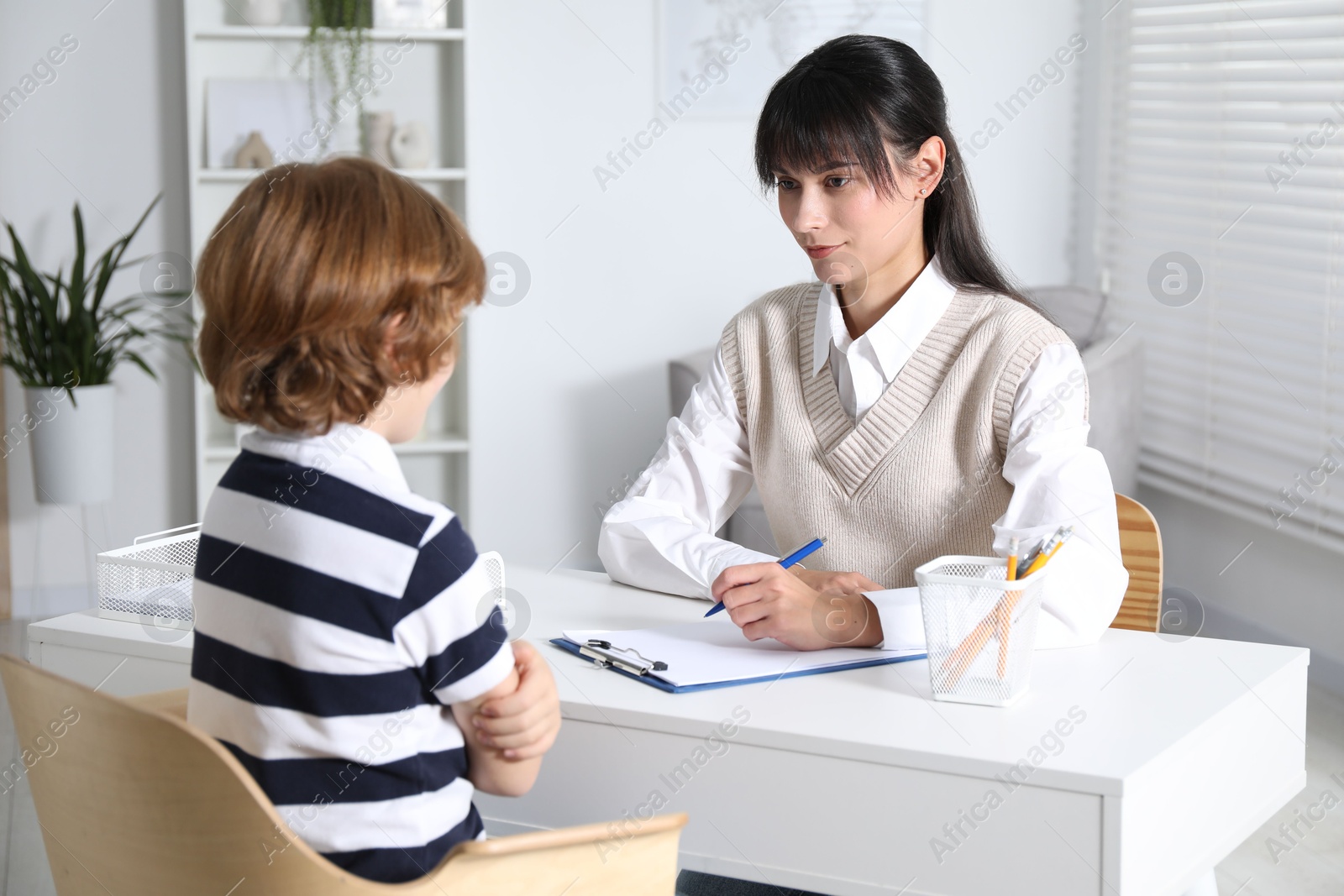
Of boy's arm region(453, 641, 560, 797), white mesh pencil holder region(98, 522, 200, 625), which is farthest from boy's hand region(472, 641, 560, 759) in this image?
white mesh pencil holder region(98, 522, 200, 625)

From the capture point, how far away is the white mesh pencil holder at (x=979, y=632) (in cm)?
111

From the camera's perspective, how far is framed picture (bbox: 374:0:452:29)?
3.66m

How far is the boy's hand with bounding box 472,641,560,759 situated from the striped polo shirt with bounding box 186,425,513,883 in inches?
1.2

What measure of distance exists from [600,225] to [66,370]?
1.57m

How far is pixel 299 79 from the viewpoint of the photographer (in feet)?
12.0

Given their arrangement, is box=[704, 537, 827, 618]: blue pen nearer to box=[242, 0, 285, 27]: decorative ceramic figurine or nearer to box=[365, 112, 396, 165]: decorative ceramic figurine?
box=[365, 112, 396, 165]: decorative ceramic figurine

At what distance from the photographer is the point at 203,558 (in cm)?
93

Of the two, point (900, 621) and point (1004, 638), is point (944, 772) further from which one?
point (900, 621)

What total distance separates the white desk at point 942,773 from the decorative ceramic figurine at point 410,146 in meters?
2.73

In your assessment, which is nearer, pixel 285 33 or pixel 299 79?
pixel 285 33

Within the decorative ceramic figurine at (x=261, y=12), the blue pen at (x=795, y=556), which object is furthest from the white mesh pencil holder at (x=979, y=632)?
the decorative ceramic figurine at (x=261, y=12)

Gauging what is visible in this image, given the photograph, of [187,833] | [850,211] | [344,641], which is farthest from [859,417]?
[187,833]

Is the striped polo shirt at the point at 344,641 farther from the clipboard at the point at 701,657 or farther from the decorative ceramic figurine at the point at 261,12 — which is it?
the decorative ceramic figurine at the point at 261,12

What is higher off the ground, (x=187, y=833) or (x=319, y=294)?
(x=319, y=294)
